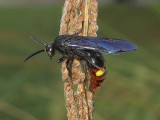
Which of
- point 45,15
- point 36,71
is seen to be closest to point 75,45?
point 36,71

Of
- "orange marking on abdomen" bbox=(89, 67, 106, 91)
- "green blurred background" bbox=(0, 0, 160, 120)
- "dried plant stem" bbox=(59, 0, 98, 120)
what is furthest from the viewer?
"green blurred background" bbox=(0, 0, 160, 120)

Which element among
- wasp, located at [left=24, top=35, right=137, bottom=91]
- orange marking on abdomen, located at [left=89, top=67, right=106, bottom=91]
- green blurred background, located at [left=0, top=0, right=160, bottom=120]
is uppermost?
wasp, located at [left=24, top=35, right=137, bottom=91]

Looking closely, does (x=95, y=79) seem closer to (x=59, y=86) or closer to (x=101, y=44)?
(x=101, y=44)

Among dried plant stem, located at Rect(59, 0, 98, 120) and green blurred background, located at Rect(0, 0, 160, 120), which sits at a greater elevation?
dried plant stem, located at Rect(59, 0, 98, 120)

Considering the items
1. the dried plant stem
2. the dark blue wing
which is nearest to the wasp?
the dark blue wing

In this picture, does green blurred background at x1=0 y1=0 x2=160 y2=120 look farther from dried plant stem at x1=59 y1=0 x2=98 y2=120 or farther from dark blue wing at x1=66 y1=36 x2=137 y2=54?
dried plant stem at x1=59 y1=0 x2=98 y2=120

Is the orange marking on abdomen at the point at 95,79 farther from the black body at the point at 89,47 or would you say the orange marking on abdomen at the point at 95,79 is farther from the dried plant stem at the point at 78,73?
the dried plant stem at the point at 78,73

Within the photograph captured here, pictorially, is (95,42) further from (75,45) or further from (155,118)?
(155,118)

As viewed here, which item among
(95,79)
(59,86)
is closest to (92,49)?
(95,79)
